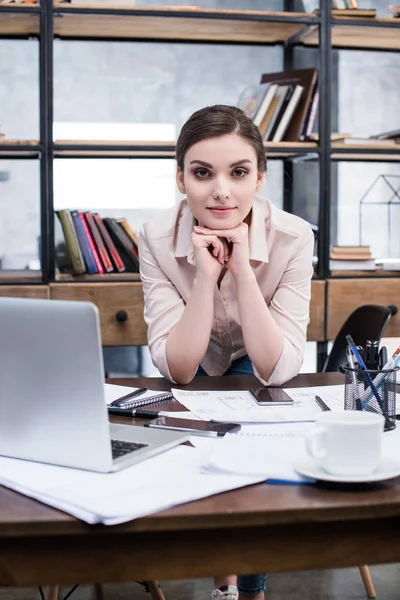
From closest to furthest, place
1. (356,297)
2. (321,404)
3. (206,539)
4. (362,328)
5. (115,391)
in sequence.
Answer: (206,539) → (321,404) → (115,391) → (362,328) → (356,297)

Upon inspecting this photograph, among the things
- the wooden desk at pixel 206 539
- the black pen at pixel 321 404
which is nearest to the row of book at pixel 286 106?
the black pen at pixel 321 404

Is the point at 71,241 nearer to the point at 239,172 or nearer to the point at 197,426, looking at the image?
the point at 239,172

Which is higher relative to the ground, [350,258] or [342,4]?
[342,4]

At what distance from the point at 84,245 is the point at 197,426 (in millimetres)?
1992

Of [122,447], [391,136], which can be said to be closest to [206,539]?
[122,447]

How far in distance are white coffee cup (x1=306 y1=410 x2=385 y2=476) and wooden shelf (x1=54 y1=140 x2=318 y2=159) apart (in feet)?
7.61

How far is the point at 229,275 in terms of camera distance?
1.92 meters

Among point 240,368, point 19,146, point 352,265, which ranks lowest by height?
point 240,368

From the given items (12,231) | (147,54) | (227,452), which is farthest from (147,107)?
(227,452)

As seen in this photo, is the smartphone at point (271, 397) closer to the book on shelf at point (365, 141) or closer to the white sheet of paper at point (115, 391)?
the white sheet of paper at point (115, 391)

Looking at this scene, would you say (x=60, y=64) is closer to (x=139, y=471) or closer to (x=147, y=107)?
(x=147, y=107)

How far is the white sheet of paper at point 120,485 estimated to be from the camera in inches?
29.8

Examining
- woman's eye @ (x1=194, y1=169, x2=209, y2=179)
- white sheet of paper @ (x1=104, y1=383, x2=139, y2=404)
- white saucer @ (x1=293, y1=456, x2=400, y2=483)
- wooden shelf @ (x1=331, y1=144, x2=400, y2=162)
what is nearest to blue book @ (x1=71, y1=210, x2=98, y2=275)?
wooden shelf @ (x1=331, y1=144, x2=400, y2=162)

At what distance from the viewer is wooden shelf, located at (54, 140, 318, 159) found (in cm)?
298
